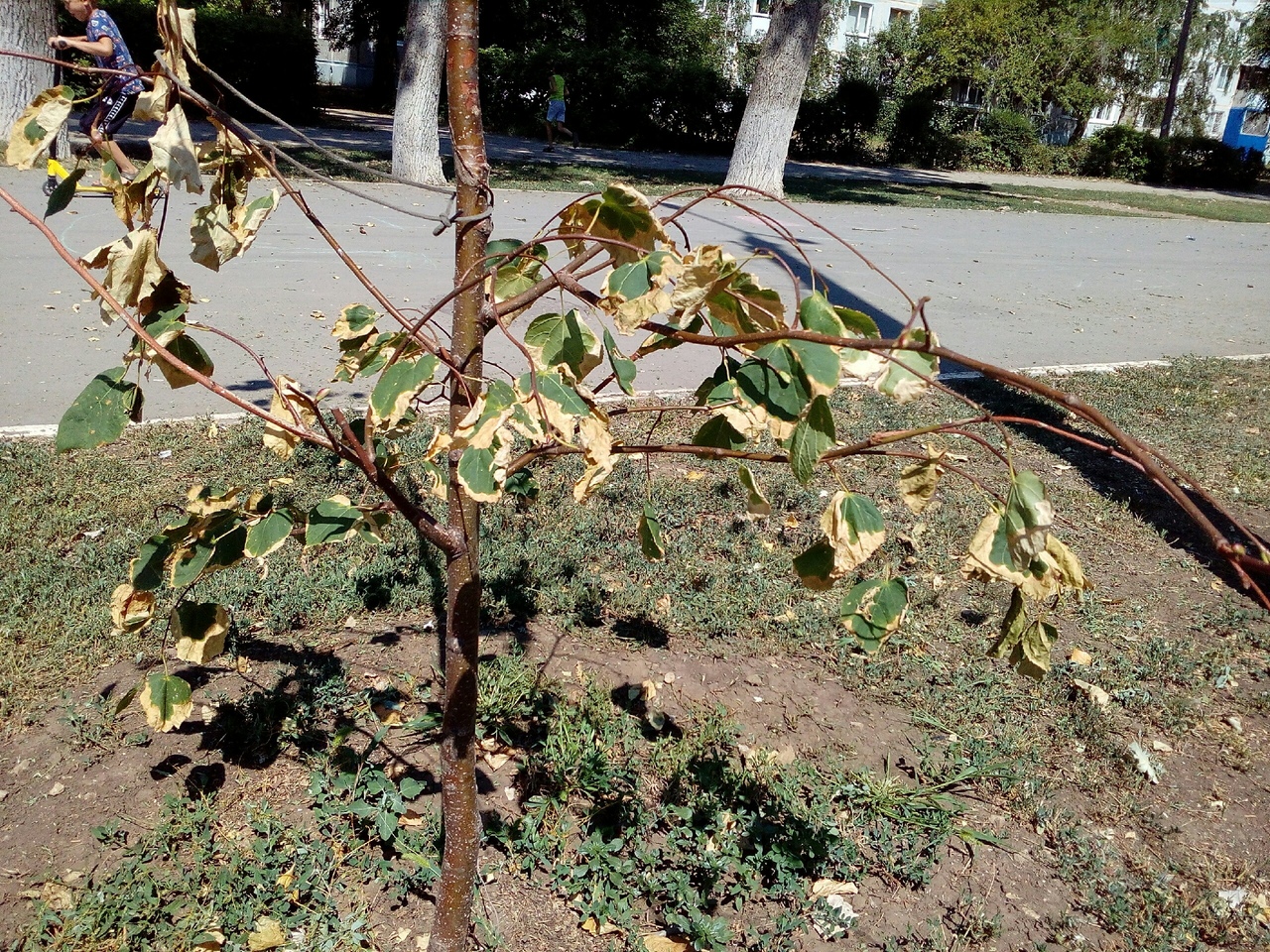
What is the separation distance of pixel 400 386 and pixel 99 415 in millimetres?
492

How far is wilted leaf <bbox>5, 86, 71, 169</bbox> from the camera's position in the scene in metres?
1.45

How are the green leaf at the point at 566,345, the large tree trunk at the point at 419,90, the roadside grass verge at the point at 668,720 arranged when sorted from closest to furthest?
1. the green leaf at the point at 566,345
2. the roadside grass verge at the point at 668,720
3. the large tree trunk at the point at 419,90

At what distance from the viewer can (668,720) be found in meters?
3.13

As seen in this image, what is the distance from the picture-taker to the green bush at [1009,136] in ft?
90.1

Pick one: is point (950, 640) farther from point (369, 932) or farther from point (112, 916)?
→ point (112, 916)

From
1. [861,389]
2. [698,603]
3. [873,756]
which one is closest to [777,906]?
[873,756]

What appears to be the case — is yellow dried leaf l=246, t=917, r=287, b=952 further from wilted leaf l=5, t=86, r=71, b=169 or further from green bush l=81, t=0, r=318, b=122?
green bush l=81, t=0, r=318, b=122

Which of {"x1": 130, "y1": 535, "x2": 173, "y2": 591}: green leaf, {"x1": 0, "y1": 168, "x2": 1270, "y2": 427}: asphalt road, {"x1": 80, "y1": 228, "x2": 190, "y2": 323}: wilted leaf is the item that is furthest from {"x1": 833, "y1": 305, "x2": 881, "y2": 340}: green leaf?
{"x1": 0, "y1": 168, "x2": 1270, "y2": 427}: asphalt road

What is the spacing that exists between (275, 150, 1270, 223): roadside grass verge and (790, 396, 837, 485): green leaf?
38.1 feet

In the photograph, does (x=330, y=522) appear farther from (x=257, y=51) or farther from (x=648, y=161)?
(x=257, y=51)

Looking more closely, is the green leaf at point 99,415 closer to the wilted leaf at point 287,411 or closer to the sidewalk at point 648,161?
the wilted leaf at point 287,411

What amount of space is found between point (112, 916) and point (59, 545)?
1.94 m

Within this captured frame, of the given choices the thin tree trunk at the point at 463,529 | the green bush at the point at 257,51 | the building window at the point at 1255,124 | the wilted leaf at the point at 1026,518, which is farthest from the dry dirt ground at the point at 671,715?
the building window at the point at 1255,124

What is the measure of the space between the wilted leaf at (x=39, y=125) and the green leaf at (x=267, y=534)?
713 mm
